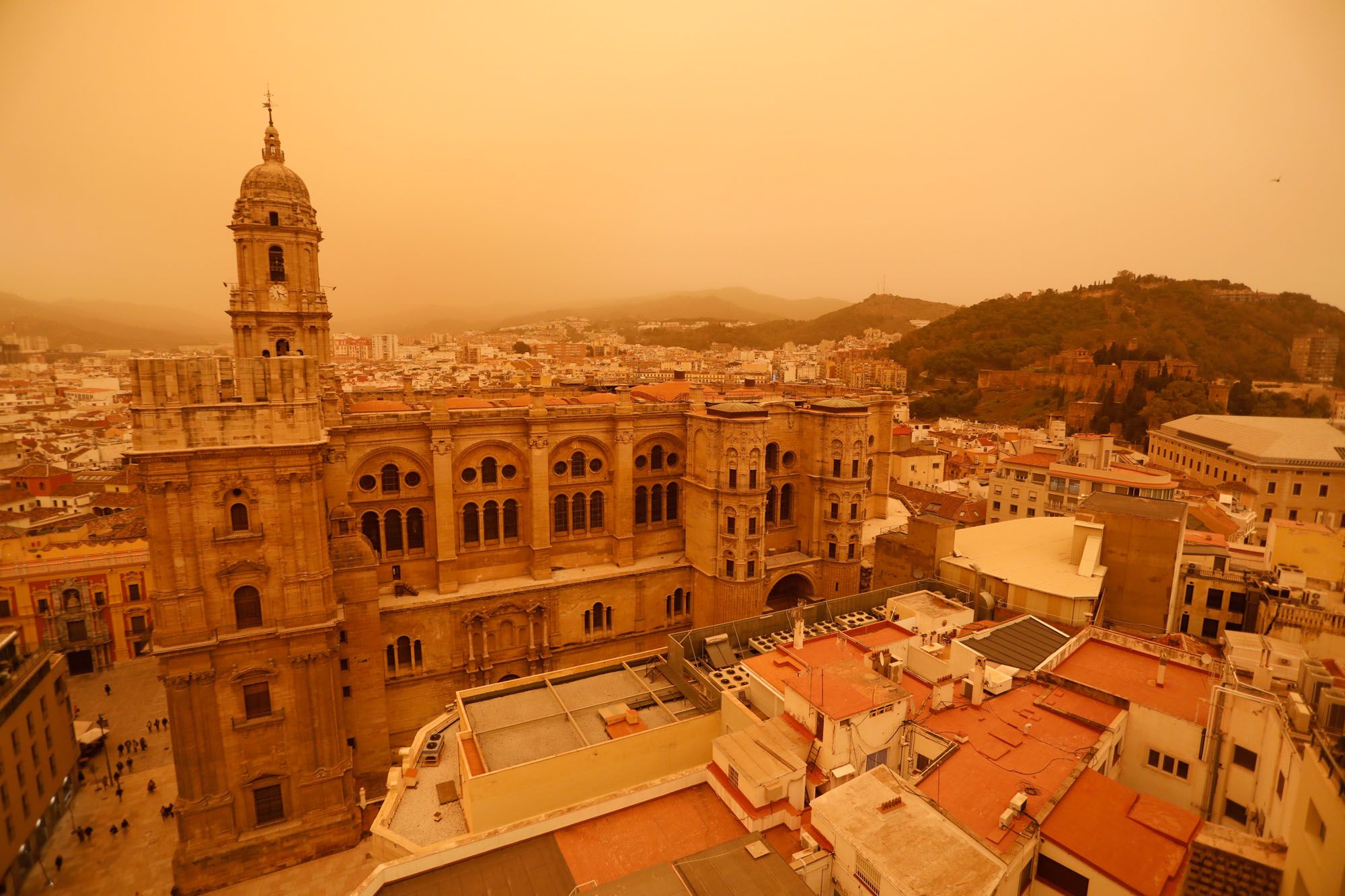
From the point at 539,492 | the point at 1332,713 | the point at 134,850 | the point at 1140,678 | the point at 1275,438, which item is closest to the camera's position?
the point at 1332,713

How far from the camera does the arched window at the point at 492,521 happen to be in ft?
98.0

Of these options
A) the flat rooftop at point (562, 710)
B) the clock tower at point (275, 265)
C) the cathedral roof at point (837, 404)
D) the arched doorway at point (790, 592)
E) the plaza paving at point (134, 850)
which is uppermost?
the clock tower at point (275, 265)

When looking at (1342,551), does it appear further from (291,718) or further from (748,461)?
(291,718)

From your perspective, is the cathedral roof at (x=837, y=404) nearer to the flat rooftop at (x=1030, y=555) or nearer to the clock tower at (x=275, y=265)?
the flat rooftop at (x=1030, y=555)

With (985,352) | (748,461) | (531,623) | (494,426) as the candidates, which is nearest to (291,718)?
(531,623)

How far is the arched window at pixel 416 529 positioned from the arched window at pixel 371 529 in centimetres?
116

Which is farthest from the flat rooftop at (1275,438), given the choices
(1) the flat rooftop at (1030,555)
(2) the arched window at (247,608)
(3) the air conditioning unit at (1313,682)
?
(2) the arched window at (247,608)

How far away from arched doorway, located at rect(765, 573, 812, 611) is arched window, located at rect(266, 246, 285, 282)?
27952 mm

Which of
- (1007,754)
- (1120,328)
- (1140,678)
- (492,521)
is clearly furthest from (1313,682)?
(1120,328)

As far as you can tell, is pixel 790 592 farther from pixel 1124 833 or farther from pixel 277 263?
pixel 277 263

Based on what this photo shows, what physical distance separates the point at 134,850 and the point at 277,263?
23.4 meters

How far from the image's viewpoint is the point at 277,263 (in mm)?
28391

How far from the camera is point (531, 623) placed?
2944 cm

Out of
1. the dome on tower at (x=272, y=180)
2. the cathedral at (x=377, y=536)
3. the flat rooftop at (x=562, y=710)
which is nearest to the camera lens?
the flat rooftop at (x=562, y=710)
